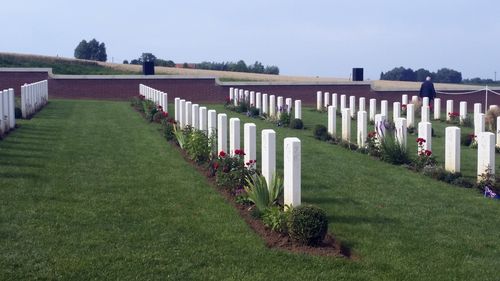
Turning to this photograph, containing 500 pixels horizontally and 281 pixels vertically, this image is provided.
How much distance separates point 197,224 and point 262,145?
162cm

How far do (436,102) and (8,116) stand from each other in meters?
14.2

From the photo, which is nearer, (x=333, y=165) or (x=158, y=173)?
(x=158, y=173)

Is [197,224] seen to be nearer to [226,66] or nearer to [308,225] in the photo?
[308,225]

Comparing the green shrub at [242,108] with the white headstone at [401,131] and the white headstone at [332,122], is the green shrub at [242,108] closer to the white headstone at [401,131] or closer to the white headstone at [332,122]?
the white headstone at [332,122]

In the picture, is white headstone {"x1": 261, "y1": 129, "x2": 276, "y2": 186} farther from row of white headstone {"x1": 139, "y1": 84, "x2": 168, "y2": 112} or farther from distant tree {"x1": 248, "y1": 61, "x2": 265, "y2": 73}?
distant tree {"x1": 248, "y1": 61, "x2": 265, "y2": 73}

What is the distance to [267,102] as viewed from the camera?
24.9 m

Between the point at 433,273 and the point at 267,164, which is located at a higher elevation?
the point at 267,164

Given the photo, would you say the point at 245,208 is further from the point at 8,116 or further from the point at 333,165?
the point at 8,116

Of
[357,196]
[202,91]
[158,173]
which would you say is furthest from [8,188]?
[202,91]

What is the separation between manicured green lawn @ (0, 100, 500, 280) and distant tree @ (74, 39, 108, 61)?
201ft

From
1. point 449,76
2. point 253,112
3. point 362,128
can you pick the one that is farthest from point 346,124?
point 449,76

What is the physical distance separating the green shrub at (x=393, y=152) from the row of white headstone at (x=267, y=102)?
323 inches

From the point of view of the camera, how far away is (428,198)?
930 cm

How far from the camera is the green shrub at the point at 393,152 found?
12539 millimetres
